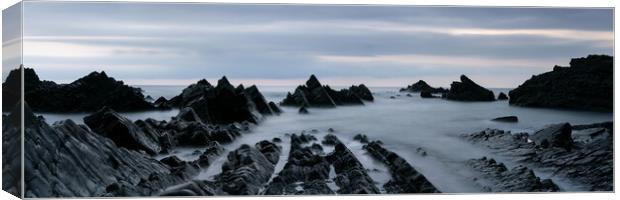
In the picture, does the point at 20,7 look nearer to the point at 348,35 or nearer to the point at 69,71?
the point at 69,71

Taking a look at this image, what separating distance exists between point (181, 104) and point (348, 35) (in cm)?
229

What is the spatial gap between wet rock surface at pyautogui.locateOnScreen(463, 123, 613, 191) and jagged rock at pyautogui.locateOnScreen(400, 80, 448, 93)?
0.69 metres

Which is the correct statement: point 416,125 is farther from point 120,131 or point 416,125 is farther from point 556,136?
point 120,131

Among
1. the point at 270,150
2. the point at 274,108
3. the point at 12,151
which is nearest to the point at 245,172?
the point at 270,150

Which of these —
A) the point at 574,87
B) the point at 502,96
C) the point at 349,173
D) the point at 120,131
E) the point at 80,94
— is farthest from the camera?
the point at 574,87

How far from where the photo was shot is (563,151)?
12.1 meters

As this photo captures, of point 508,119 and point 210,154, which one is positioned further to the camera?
point 508,119

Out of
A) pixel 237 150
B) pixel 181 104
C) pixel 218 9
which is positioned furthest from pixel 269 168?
pixel 218 9

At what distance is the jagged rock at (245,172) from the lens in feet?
37.1

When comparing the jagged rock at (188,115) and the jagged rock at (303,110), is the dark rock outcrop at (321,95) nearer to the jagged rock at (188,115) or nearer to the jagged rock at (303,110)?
the jagged rock at (303,110)

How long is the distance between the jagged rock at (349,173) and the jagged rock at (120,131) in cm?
225

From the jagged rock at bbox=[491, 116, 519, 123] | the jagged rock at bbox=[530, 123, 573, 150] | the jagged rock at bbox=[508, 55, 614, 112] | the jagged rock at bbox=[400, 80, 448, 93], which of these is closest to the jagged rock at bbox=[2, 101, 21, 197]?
the jagged rock at bbox=[400, 80, 448, 93]

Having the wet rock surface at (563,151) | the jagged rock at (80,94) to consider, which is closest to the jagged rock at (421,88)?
the wet rock surface at (563,151)

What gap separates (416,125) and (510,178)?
138 centimetres
